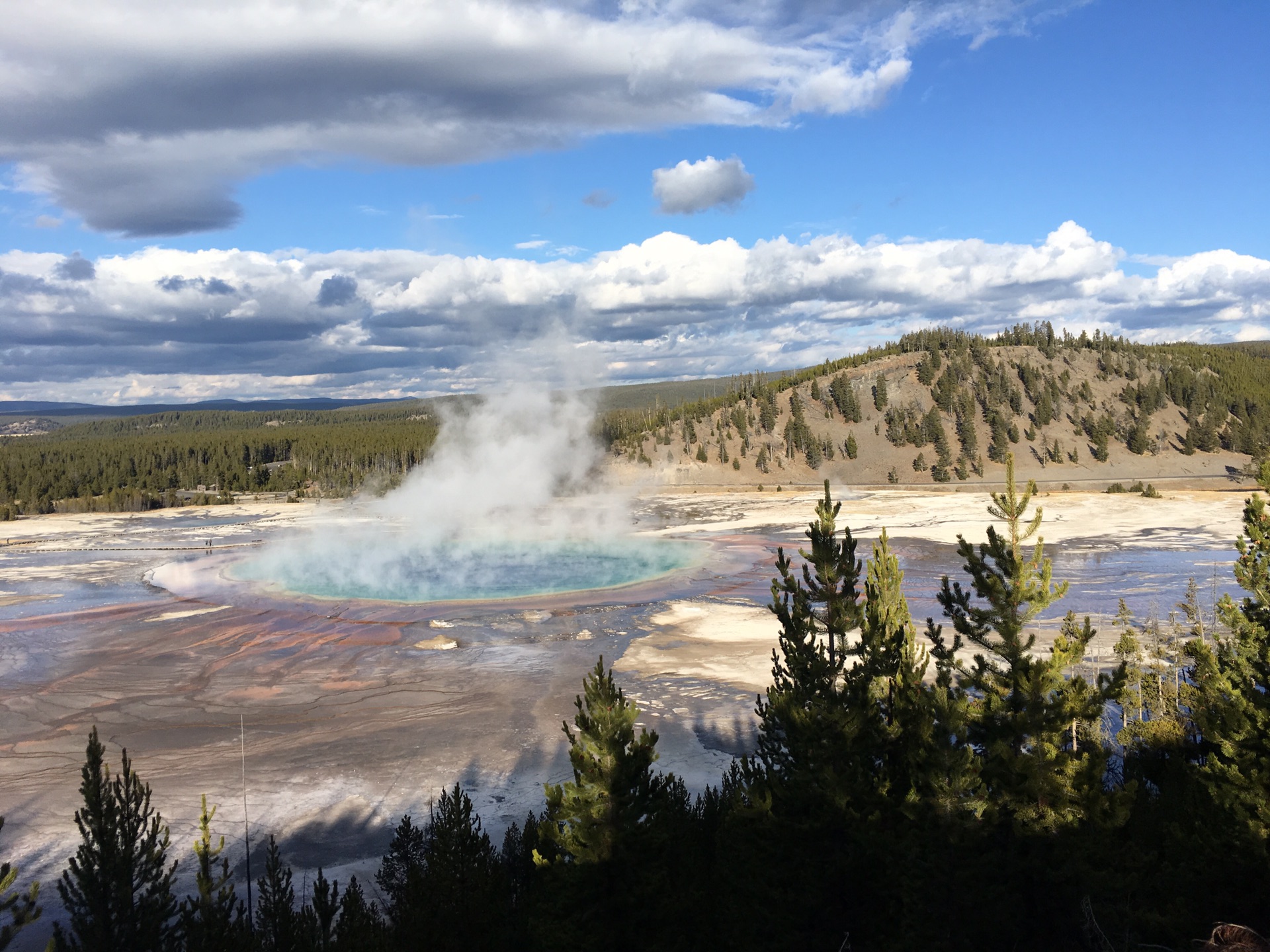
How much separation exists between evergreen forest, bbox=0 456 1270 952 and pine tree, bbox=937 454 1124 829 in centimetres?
3

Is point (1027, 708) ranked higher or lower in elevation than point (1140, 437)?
lower

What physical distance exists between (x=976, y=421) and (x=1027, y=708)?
96.6 meters

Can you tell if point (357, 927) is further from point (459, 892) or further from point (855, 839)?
point (855, 839)

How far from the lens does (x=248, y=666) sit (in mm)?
23172

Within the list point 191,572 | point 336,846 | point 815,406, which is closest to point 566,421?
A: point 815,406

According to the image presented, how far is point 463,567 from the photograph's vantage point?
3891 centimetres

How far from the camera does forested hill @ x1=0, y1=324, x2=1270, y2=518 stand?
87688 mm

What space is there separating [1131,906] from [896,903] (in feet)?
9.10

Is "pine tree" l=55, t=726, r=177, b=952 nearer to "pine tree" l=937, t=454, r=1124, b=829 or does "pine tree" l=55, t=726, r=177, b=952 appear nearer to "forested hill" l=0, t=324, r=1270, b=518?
"pine tree" l=937, t=454, r=1124, b=829

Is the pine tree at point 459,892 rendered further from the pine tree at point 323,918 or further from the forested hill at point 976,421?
the forested hill at point 976,421

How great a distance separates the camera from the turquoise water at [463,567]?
33656 mm

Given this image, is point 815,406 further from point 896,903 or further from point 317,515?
point 896,903

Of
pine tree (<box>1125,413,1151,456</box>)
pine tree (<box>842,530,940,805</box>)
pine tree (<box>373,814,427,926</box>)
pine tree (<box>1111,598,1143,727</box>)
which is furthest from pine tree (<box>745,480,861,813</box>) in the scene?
pine tree (<box>1125,413,1151,456</box>)

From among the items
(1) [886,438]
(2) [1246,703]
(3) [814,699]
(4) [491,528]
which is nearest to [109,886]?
(3) [814,699]
